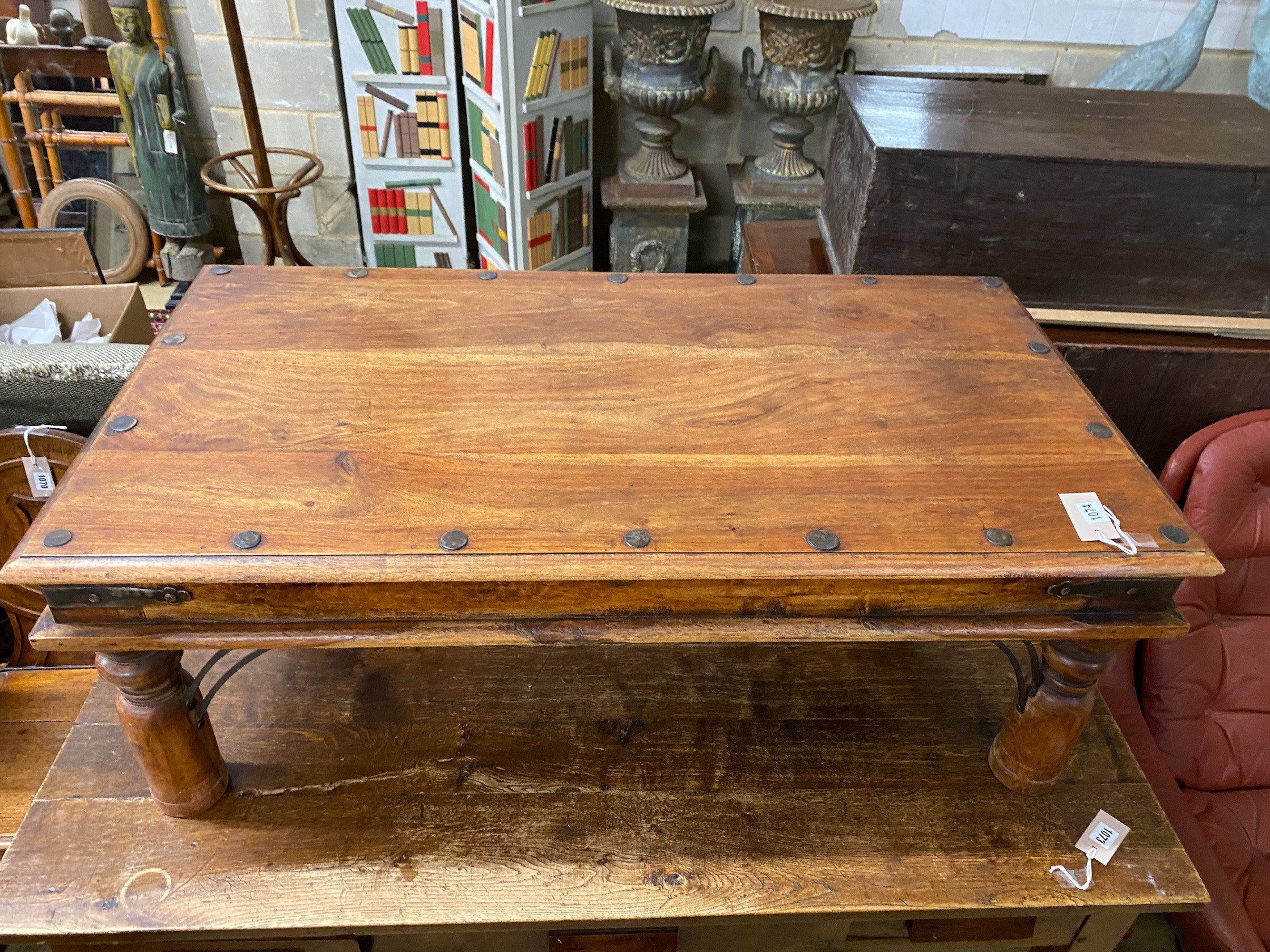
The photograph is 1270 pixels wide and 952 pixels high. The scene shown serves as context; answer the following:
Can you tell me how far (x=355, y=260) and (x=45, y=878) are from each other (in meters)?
2.55

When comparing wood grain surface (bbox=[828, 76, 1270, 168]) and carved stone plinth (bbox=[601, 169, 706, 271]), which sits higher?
wood grain surface (bbox=[828, 76, 1270, 168])

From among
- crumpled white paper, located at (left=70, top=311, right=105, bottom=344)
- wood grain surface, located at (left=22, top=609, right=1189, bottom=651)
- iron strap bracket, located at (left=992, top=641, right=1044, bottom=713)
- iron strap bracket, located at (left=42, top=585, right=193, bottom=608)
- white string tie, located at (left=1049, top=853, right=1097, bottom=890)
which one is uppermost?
iron strap bracket, located at (left=42, top=585, right=193, bottom=608)

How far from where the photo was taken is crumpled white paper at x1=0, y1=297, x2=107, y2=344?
7.66 ft

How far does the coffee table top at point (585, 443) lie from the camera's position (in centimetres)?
101

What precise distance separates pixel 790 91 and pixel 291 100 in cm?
164

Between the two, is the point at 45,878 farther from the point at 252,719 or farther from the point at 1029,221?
the point at 1029,221

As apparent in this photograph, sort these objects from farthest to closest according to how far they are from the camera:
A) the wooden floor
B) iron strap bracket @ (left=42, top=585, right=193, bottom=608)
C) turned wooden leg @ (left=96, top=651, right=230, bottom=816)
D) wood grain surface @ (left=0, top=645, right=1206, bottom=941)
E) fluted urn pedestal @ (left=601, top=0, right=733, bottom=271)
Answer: fluted urn pedestal @ (left=601, top=0, right=733, bottom=271), the wooden floor, wood grain surface @ (left=0, top=645, right=1206, bottom=941), turned wooden leg @ (left=96, top=651, right=230, bottom=816), iron strap bracket @ (left=42, top=585, right=193, bottom=608)

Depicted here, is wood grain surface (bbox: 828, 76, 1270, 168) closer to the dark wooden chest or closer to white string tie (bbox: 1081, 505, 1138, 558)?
the dark wooden chest

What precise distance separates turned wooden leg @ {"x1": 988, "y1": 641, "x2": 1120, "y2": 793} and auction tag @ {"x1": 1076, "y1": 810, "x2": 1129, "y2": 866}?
0.08 metres

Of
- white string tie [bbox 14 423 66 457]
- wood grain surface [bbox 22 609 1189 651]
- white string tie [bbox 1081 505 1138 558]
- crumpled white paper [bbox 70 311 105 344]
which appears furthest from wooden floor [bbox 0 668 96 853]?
white string tie [bbox 1081 505 1138 558]

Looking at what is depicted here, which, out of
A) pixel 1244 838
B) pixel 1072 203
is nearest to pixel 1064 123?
pixel 1072 203

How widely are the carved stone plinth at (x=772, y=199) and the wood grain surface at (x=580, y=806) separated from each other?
1761mm

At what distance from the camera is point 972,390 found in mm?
1317

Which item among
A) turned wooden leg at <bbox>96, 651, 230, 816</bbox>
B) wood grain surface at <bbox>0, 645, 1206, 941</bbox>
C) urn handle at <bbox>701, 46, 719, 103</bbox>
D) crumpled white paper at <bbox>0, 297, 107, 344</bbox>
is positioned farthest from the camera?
urn handle at <bbox>701, 46, 719, 103</bbox>
